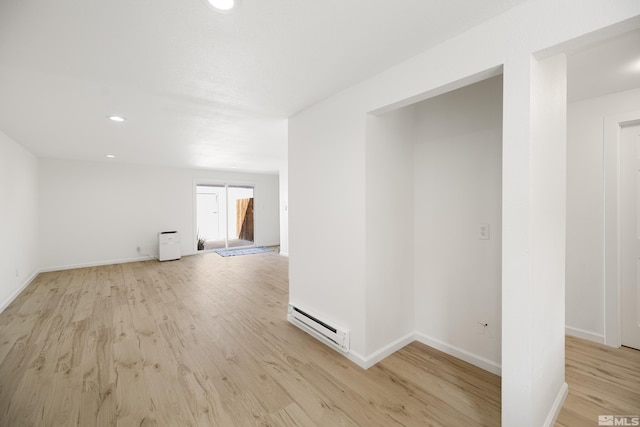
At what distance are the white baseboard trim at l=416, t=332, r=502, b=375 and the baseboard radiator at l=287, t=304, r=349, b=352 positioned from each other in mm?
821

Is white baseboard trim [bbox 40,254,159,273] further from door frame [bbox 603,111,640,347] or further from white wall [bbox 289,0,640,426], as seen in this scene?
door frame [bbox 603,111,640,347]

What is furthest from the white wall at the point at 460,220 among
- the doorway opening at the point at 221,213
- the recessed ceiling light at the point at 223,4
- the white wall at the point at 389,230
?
the doorway opening at the point at 221,213

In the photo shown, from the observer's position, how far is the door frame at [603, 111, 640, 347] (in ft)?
8.08

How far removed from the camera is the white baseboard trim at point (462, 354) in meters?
2.08

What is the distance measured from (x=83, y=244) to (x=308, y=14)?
6.96 meters

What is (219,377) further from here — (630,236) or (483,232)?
(630,236)

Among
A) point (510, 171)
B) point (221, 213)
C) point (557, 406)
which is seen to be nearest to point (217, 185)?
point (221, 213)

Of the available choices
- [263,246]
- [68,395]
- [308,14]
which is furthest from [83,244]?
[308,14]

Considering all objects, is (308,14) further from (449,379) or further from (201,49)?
(449,379)

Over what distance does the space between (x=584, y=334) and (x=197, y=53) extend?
4137 millimetres

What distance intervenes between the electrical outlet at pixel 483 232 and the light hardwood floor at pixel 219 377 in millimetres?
1058

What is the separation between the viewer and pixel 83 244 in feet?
19.0

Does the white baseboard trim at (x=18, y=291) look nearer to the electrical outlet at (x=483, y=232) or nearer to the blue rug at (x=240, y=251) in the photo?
the blue rug at (x=240, y=251)

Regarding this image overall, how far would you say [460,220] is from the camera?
228cm
